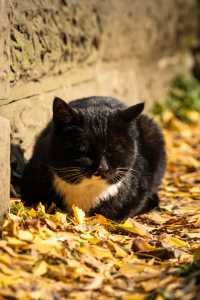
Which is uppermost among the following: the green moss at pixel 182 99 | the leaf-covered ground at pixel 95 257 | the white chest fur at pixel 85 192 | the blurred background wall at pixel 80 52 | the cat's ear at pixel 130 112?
the blurred background wall at pixel 80 52

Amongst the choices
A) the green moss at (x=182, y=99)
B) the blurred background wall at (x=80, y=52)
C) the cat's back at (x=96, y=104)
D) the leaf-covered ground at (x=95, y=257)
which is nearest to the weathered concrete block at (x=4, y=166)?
the leaf-covered ground at (x=95, y=257)

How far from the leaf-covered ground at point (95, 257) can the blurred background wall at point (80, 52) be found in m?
0.90

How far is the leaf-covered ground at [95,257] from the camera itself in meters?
3.13

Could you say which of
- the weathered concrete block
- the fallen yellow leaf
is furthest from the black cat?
A: the weathered concrete block

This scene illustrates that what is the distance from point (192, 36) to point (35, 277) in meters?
8.06

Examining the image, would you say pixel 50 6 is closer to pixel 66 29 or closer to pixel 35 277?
pixel 66 29

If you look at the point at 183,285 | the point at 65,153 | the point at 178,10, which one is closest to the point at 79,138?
the point at 65,153

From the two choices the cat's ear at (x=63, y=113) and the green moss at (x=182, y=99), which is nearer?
the cat's ear at (x=63, y=113)

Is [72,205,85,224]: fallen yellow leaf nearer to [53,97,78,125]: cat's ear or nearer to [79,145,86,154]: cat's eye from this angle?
[79,145,86,154]: cat's eye

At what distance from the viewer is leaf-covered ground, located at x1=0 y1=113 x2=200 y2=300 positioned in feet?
10.3

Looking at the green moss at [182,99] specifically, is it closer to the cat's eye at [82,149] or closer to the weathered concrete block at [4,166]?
the cat's eye at [82,149]

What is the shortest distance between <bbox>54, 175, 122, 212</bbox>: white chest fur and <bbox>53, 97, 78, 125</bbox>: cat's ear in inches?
16.9

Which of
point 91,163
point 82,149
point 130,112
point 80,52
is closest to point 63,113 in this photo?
point 82,149

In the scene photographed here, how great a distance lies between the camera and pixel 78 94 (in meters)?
6.03
